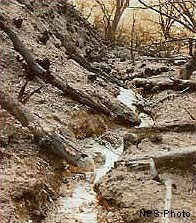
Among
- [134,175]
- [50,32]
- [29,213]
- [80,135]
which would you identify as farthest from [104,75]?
[29,213]

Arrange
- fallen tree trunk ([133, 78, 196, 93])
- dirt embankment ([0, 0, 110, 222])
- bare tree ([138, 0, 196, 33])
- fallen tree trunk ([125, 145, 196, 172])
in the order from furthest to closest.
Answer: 1. fallen tree trunk ([133, 78, 196, 93])
2. fallen tree trunk ([125, 145, 196, 172])
3. dirt embankment ([0, 0, 110, 222])
4. bare tree ([138, 0, 196, 33])

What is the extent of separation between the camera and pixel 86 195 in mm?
5930

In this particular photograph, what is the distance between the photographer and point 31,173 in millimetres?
5668

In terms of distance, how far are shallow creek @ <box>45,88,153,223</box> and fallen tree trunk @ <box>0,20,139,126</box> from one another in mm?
1056

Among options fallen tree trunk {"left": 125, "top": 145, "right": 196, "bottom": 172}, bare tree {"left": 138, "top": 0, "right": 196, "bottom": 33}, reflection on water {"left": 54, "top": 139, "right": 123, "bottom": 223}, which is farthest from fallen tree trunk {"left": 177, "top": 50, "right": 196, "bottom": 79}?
fallen tree trunk {"left": 125, "top": 145, "right": 196, "bottom": 172}

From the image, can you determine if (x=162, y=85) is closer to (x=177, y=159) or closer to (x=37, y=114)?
(x=37, y=114)

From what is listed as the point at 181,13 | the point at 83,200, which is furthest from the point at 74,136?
the point at 181,13

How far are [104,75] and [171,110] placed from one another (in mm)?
2614

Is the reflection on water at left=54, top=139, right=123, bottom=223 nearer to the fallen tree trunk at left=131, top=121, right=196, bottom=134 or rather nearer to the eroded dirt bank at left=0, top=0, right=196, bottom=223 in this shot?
the eroded dirt bank at left=0, top=0, right=196, bottom=223

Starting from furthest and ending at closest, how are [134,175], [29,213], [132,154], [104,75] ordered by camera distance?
[104,75] < [132,154] < [134,175] < [29,213]

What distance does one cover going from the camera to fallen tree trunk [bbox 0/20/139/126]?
8469 millimetres

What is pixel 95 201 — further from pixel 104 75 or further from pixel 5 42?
pixel 104 75

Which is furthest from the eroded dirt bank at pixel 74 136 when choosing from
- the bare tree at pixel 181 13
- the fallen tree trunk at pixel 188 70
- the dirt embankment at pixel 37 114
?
the bare tree at pixel 181 13

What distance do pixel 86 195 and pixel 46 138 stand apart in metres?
1.00
